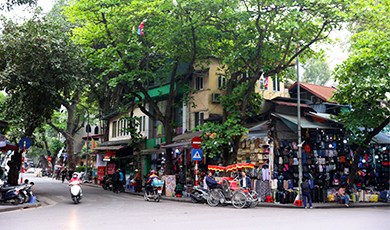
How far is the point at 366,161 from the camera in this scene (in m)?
20.4

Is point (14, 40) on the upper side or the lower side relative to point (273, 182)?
upper

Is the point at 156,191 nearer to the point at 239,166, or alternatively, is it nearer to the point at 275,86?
the point at 239,166

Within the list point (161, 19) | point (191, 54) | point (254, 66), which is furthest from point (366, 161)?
point (161, 19)

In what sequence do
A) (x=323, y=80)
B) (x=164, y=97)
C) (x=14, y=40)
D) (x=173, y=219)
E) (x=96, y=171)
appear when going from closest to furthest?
(x=173, y=219) → (x=14, y=40) → (x=164, y=97) → (x=96, y=171) → (x=323, y=80)

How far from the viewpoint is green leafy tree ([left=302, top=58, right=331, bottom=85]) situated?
46312mm

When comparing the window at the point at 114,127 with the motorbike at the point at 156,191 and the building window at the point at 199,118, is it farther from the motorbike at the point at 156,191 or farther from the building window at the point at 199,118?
the motorbike at the point at 156,191

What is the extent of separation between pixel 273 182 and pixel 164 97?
1255 cm

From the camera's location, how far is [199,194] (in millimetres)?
17094

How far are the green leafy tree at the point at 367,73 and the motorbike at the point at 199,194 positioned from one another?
26.0ft

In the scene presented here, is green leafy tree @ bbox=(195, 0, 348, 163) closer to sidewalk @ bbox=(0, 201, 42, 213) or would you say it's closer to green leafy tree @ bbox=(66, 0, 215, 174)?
green leafy tree @ bbox=(66, 0, 215, 174)

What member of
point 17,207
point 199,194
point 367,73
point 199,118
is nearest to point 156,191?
point 199,194

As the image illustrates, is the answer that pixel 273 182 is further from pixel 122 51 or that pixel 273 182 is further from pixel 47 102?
pixel 47 102

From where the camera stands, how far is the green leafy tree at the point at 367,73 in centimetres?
1619

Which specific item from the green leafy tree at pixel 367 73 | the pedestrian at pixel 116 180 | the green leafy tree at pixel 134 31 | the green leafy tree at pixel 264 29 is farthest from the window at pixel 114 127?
the green leafy tree at pixel 367 73
